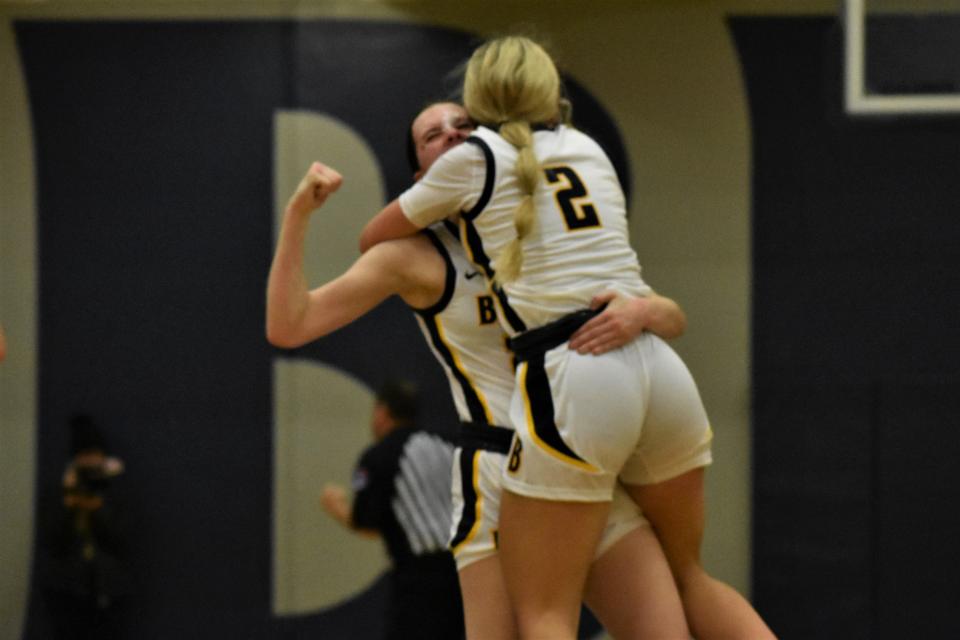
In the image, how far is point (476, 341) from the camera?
301 cm

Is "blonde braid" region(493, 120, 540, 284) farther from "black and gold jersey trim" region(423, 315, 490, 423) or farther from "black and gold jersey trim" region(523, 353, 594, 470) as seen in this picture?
"black and gold jersey trim" region(423, 315, 490, 423)

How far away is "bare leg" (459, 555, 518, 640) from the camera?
2873 millimetres

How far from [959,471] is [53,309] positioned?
12.5ft

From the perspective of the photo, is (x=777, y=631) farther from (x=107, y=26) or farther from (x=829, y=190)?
(x=107, y=26)

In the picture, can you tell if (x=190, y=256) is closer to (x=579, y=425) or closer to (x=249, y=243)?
(x=249, y=243)

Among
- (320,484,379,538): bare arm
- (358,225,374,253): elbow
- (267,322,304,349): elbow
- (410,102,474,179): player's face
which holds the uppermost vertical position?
(410,102,474,179): player's face

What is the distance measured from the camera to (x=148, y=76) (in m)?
5.64

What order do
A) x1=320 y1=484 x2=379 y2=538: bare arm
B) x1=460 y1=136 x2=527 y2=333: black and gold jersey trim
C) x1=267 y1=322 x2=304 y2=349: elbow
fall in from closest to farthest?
1. x1=460 y1=136 x2=527 y2=333: black and gold jersey trim
2. x1=267 y1=322 x2=304 y2=349: elbow
3. x1=320 y1=484 x2=379 y2=538: bare arm

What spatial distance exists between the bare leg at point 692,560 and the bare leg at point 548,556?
0.16 m

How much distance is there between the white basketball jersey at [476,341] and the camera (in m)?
3.00

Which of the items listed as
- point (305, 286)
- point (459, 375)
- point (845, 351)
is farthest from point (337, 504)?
point (305, 286)

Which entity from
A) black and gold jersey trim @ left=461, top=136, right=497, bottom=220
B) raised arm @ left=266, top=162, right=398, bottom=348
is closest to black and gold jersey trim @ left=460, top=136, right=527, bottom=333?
black and gold jersey trim @ left=461, top=136, right=497, bottom=220

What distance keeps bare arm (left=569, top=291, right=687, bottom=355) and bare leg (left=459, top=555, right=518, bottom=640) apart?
21.1 inches

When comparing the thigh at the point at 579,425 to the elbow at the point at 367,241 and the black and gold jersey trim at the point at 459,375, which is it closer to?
the black and gold jersey trim at the point at 459,375
